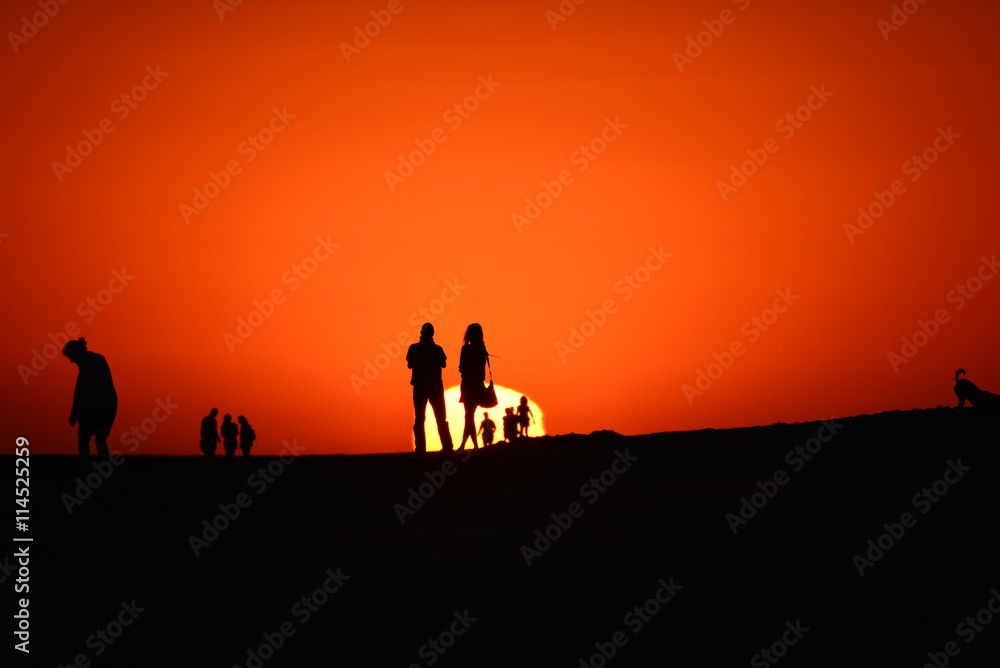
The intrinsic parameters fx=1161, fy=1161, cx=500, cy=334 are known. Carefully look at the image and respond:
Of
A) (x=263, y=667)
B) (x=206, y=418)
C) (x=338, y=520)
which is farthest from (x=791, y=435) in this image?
(x=206, y=418)

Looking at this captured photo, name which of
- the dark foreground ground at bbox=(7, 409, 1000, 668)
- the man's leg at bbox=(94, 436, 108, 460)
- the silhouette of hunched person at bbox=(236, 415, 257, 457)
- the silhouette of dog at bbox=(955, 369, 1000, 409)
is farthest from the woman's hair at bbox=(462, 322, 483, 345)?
the silhouette of hunched person at bbox=(236, 415, 257, 457)

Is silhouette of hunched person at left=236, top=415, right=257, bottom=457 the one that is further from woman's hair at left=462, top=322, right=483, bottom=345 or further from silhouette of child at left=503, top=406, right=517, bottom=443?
woman's hair at left=462, top=322, right=483, bottom=345

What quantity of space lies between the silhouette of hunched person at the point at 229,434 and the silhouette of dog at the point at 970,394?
1631cm

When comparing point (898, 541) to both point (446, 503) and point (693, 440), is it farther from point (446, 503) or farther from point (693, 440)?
point (693, 440)

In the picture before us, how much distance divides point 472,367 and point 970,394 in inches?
393

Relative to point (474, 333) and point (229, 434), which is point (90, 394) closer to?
point (474, 333)

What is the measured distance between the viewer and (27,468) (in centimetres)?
1853

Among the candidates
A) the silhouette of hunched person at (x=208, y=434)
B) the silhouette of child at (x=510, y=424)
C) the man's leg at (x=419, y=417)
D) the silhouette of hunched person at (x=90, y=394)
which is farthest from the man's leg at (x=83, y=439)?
the silhouette of child at (x=510, y=424)

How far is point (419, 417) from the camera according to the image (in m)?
17.3

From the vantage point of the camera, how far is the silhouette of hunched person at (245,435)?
28.6 meters

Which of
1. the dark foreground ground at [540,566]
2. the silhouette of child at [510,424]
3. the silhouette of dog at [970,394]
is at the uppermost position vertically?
the silhouette of dog at [970,394]

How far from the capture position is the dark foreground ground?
23.5 ft

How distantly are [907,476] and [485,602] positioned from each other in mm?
6920

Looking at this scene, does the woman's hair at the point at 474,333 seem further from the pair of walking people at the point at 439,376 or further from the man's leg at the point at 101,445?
the man's leg at the point at 101,445
